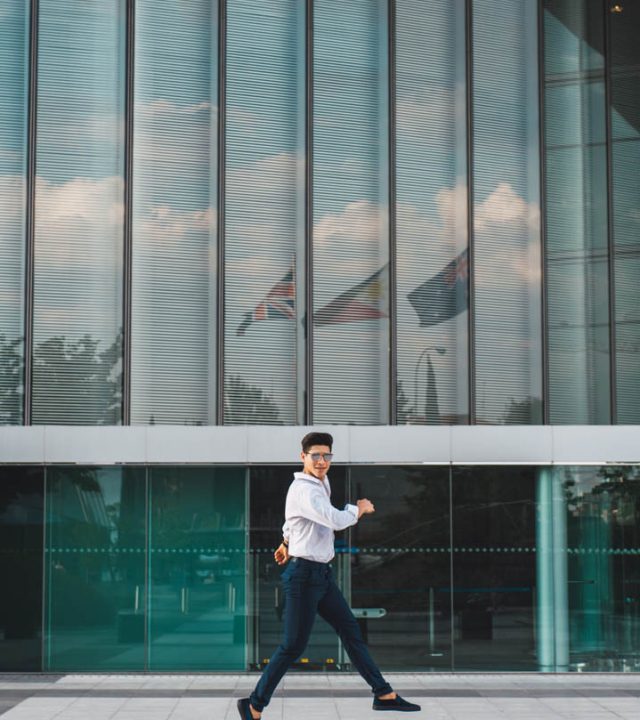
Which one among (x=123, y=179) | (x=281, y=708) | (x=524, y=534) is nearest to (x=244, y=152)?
(x=123, y=179)

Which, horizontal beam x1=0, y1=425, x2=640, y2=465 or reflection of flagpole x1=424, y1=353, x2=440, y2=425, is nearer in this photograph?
horizontal beam x1=0, y1=425, x2=640, y2=465

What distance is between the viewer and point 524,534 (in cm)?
1391

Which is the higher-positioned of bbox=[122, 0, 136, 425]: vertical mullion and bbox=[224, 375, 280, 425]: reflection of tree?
bbox=[122, 0, 136, 425]: vertical mullion

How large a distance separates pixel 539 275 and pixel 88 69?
5676 millimetres

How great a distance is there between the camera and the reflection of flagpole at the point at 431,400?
14.3m

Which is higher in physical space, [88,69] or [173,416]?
[88,69]

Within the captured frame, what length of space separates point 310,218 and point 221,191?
105 cm

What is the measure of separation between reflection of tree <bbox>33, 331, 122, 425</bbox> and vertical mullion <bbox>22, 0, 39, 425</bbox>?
93mm

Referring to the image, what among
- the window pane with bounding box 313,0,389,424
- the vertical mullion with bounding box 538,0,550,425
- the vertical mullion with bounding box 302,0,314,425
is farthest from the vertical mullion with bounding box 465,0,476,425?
the vertical mullion with bounding box 302,0,314,425

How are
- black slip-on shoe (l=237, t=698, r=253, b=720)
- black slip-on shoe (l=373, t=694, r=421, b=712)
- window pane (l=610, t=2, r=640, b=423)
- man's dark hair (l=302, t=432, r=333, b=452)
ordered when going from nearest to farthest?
black slip-on shoe (l=237, t=698, r=253, b=720) → man's dark hair (l=302, t=432, r=333, b=452) → black slip-on shoe (l=373, t=694, r=421, b=712) → window pane (l=610, t=2, r=640, b=423)

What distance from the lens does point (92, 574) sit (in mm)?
13734

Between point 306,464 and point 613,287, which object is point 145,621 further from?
point 613,287

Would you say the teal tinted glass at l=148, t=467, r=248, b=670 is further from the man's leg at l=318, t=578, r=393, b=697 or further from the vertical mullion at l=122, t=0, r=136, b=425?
the man's leg at l=318, t=578, r=393, b=697

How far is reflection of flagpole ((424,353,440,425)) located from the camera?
14266 millimetres
